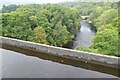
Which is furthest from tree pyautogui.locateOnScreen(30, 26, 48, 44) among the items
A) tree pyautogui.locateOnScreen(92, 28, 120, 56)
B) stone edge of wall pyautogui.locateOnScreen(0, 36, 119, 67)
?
tree pyautogui.locateOnScreen(92, 28, 120, 56)

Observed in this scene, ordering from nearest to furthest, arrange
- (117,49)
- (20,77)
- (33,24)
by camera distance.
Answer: (20,77), (117,49), (33,24)

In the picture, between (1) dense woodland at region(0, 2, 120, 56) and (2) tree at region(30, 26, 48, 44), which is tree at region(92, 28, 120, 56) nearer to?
(1) dense woodland at region(0, 2, 120, 56)

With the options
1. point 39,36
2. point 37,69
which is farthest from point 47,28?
point 37,69

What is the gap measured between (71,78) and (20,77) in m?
1.70

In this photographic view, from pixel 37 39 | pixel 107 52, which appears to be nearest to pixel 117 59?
pixel 107 52

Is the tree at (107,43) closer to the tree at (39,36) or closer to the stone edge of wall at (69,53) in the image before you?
the stone edge of wall at (69,53)

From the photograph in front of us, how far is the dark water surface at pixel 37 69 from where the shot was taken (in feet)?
21.9

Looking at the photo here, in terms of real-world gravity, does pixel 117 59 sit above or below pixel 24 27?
below

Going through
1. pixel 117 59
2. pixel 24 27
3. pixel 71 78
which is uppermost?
pixel 24 27

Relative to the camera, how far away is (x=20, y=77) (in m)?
6.49

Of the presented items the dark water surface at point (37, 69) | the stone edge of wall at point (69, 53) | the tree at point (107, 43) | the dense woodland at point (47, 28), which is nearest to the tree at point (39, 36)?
the dense woodland at point (47, 28)

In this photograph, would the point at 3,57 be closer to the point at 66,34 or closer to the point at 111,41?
the point at 111,41

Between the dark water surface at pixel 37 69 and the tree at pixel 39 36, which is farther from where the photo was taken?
the tree at pixel 39 36

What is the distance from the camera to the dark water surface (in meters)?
6.69
